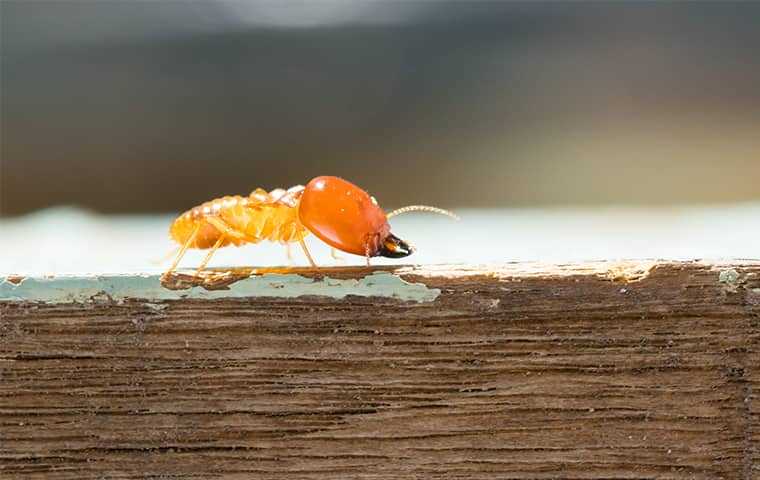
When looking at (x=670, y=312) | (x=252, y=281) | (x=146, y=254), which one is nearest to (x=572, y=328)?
(x=670, y=312)

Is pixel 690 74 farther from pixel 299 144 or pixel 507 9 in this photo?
pixel 299 144

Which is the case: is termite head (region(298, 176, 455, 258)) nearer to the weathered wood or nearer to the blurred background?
the weathered wood

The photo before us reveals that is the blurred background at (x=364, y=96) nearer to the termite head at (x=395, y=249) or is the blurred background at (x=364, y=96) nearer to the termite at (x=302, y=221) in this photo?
the termite at (x=302, y=221)

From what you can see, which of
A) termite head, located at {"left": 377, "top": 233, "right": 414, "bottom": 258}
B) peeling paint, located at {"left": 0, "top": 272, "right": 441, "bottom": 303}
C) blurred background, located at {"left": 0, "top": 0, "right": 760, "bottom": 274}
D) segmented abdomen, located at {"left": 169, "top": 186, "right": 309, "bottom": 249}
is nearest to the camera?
peeling paint, located at {"left": 0, "top": 272, "right": 441, "bottom": 303}

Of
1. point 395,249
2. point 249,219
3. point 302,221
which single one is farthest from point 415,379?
point 249,219

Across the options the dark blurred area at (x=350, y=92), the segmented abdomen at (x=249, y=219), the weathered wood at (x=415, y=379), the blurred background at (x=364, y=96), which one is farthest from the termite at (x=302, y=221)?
the dark blurred area at (x=350, y=92)

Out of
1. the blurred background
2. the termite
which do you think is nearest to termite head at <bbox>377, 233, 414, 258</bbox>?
the termite

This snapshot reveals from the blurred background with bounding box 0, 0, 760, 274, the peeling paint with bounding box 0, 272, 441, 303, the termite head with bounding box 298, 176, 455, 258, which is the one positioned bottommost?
the peeling paint with bounding box 0, 272, 441, 303
